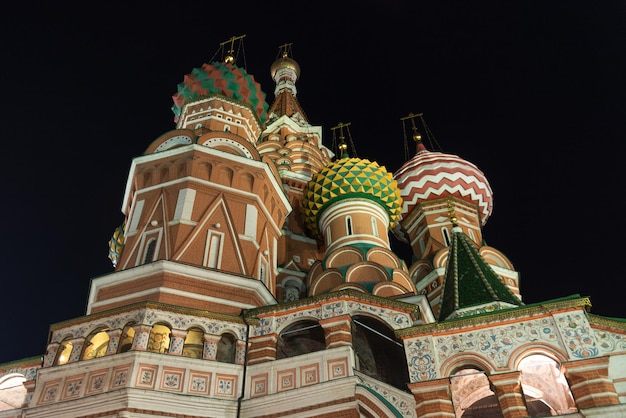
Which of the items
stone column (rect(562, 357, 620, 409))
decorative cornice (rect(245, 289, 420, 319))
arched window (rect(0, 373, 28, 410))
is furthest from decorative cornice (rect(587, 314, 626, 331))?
arched window (rect(0, 373, 28, 410))

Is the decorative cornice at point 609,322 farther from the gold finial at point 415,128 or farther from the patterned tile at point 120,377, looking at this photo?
the gold finial at point 415,128

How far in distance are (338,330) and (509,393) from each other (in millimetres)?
2787

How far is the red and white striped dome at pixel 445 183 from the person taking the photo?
794 inches

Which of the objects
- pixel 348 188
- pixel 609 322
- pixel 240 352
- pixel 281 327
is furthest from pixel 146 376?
pixel 348 188

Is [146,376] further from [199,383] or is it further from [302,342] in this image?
[302,342]

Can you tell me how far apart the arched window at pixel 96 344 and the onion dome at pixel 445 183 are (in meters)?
12.4

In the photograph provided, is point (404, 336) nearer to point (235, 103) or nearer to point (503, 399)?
point (503, 399)

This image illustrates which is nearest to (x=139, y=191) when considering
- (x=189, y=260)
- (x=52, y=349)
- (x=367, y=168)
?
(x=189, y=260)

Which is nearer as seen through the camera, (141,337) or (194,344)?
(141,337)

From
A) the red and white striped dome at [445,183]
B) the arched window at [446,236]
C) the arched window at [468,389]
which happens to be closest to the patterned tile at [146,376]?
the arched window at [468,389]

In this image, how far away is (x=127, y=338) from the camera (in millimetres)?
9844

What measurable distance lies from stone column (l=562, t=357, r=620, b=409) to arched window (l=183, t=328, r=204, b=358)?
5.79 meters

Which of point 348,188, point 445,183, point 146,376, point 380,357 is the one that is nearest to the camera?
point 146,376

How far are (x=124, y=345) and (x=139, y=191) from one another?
186 inches
